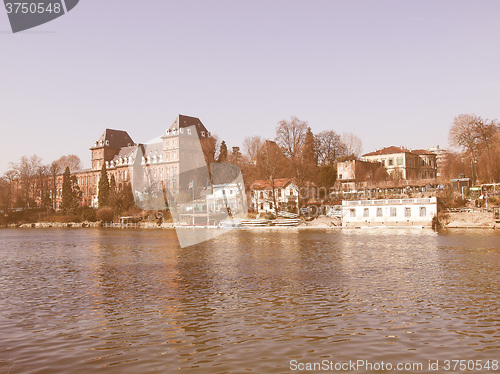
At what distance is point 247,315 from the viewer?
15.4 meters

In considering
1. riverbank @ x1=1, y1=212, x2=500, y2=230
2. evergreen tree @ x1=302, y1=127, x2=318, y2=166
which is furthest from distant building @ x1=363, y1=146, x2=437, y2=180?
riverbank @ x1=1, y1=212, x2=500, y2=230

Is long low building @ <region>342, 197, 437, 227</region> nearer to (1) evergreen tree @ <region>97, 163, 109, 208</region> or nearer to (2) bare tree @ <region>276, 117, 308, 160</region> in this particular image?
(2) bare tree @ <region>276, 117, 308, 160</region>

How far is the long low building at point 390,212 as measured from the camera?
208 feet

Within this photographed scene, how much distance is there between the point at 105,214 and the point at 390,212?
66201 mm

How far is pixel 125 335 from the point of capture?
13.3 meters

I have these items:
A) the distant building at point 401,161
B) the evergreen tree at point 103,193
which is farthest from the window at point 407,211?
the evergreen tree at point 103,193

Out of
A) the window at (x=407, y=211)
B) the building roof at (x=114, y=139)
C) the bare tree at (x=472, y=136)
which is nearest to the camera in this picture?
the window at (x=407, y=211)

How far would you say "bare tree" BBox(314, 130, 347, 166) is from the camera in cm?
11519

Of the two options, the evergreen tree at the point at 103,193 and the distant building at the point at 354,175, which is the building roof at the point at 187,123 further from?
the distant building at the point at 354,175

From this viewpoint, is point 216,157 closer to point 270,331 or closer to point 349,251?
point 349,251

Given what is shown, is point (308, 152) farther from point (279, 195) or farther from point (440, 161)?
point (440, 161)

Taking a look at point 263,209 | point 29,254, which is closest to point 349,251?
point 29,254

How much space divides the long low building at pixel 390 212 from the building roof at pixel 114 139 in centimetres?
10696

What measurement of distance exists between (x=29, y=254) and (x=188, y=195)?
2446 inches
